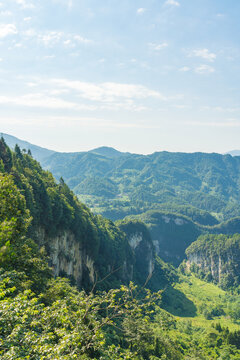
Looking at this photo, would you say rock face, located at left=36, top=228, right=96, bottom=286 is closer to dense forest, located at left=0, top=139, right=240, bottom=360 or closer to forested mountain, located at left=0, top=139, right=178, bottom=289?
forested mountain, located at left=0, top=139, right=178, bottom=289

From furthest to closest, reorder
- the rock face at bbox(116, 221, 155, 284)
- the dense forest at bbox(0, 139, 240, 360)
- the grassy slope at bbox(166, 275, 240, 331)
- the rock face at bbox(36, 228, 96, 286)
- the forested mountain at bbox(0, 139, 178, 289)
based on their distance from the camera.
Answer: the rock face at bbox(116, 221, 155, 284) < the grassy slope at bbox(166, 275, 240, 331) < the rock face at bbox(36, 228, 96, 286) < the forested mountain at bbox(0, 139, 178, 289) < the dense forest at bbox(0, 139, 240, 360)

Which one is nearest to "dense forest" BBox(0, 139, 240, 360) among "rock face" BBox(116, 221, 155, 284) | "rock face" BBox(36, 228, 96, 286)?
"rock face" BBox(36, 228, 96, 286)

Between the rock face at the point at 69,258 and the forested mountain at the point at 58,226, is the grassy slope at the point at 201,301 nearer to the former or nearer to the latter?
the forested mountain at the point at 58,226

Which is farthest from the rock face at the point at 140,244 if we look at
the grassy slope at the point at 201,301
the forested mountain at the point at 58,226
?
the forested mountain at the point at 58,226

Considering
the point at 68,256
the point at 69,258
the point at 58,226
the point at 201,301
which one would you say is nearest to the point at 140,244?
the point at 201,301

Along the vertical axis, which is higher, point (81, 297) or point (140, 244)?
point (81, 297)

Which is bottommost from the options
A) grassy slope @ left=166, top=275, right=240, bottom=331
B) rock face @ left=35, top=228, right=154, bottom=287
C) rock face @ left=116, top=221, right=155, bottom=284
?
grassy slope @ left=166, top=275, right=240, bottom=331

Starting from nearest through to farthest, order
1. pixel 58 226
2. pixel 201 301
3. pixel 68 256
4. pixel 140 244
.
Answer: pixel 58 226 < pixel 68 256 < pixel 201 301 < pixel 140 244

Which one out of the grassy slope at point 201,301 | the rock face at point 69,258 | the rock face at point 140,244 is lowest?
the grassy slope at point 201,301

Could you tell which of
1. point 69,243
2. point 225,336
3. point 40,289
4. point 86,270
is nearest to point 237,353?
point 225,336

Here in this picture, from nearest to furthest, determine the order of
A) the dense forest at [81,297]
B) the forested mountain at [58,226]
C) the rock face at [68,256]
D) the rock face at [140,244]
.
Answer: the dense forest at [81,297]
the forested mountain at [58,226]
the rock face at [68,256]
the rock face at [140,244]

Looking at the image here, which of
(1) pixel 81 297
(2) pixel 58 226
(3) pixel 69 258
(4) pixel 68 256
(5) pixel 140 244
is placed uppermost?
(1) pixel 81 297

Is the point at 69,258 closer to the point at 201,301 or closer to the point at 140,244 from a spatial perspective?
the point at 201,301

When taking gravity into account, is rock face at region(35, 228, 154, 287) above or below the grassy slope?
above
